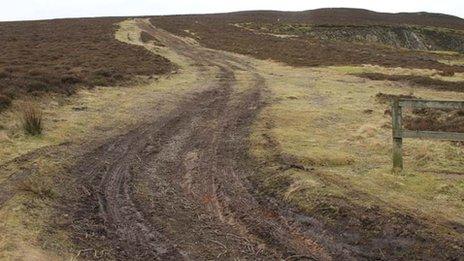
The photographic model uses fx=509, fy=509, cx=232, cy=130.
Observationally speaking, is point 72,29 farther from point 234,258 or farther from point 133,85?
point 234,258

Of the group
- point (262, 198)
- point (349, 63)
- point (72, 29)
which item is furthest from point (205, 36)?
point (262, 198)

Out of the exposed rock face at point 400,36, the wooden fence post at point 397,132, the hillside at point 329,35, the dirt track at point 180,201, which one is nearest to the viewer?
the dirt track at point 180,201

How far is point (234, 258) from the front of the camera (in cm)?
742

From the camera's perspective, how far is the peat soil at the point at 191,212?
300 inches

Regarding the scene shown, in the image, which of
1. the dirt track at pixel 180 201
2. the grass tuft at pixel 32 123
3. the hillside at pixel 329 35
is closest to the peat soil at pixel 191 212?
the dirt track at pixel 180 201

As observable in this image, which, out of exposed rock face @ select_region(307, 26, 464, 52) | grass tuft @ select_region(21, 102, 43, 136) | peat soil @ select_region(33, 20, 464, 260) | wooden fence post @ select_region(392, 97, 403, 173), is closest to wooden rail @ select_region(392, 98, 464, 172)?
wooden fence post @ select_region(392, 97, 403, 173)

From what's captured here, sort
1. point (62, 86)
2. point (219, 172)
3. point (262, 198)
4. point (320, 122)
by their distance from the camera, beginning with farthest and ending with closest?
point (62, 86) < point (320, 122) < point (219, 172) < point (262, 198)

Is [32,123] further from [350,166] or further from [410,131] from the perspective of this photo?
[410,131]

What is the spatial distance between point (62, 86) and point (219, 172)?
504 inches

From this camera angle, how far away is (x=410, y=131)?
1071 centimetres

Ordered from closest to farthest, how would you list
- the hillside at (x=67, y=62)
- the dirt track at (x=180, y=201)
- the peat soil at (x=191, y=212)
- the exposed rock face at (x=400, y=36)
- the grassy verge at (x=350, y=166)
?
1. the peat soil at (x=191, y=212)
2. the dirt track at (x=180, y=201)
3. the grassy verge at (x=350, y=166)
4. the hillside at (x=67, y=62)
5. the exposed rock face at (x=400, y=36)

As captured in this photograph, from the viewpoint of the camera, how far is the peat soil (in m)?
7.61

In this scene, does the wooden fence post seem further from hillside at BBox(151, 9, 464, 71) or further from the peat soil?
hillside at BBox(151, 9, 464, 71)

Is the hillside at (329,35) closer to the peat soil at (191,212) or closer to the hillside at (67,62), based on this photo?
the hillside at (67,62)
